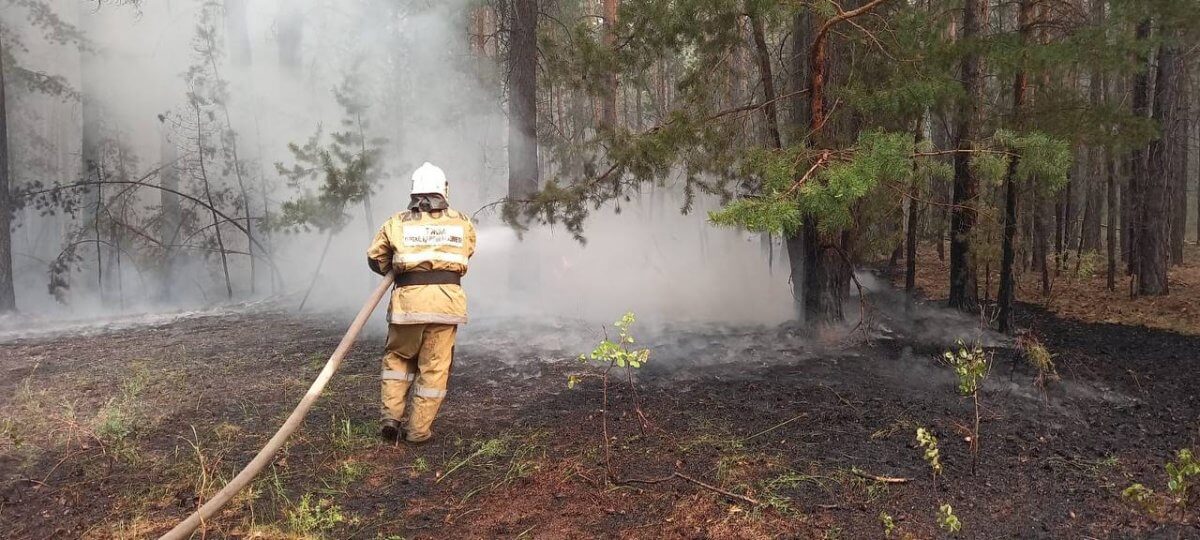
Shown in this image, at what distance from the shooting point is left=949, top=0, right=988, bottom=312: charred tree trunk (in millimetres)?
8008

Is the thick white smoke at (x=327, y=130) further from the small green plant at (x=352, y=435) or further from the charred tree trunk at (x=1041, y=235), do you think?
the small green plant at (x=352, y=435)

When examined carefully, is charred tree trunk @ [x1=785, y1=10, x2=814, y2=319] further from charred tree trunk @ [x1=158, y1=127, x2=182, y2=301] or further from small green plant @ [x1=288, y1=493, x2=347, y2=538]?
charred tree trunk @ [x1=158, y1=127, x2=182, y2=301]

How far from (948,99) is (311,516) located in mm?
6555

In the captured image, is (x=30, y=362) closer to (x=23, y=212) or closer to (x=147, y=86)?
(x=23, y=212)

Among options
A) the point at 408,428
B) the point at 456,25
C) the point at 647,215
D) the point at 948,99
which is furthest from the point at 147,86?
the point at 948,99

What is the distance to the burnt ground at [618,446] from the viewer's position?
337 centimetres

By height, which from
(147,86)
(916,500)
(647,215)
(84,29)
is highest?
(84,29)

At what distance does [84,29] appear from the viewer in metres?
13.2

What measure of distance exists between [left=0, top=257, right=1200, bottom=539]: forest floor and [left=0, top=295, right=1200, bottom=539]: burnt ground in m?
0.02

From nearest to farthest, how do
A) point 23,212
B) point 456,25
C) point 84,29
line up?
point 23,212 → point 84,29 → point 456,25

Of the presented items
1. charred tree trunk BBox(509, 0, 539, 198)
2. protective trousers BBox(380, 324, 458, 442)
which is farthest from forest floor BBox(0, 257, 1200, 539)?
charred tree trunk BBox(509, 0, 539, 198)

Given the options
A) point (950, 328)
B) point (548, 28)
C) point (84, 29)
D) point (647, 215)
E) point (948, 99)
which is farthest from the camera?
point (647, 215)

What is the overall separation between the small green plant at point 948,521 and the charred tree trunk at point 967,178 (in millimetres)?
5279

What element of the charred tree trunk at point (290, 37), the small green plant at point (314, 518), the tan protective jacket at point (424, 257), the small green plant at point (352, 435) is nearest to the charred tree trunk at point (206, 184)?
the charred tree trunk at point (290, 37)
